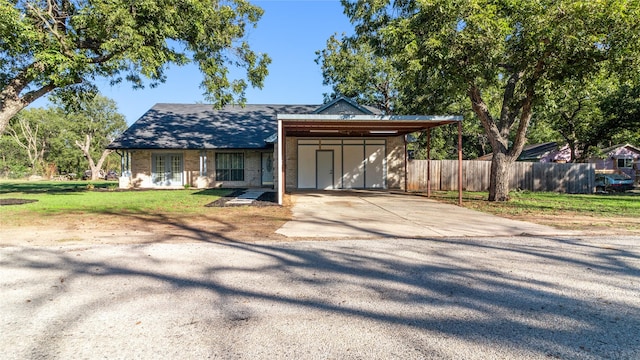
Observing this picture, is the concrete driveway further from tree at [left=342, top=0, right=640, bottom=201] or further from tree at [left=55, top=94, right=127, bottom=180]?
tree at [left=55, top=94, right=127, bottom=180]

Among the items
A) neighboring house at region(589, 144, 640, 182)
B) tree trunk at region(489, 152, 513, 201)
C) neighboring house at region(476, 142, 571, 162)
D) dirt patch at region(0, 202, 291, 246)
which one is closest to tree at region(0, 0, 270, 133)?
dirt patch at region(0, 202, 291, 246)

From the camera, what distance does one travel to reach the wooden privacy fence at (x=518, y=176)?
2114 cm

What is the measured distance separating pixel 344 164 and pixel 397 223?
11.7m

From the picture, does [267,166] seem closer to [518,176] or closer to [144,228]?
[144,228]

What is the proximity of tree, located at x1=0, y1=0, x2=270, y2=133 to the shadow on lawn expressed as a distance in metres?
6.72

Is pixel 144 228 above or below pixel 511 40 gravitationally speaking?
below

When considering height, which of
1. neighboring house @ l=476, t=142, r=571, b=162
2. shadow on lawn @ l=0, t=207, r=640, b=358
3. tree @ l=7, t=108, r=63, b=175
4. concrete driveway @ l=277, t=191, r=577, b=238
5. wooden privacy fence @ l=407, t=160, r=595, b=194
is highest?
tree @ l=7, t=108, r=63, b=175

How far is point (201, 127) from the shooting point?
22609 millimetres

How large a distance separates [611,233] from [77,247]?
34.3ft

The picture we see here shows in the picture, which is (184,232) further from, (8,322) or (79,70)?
(79,70)

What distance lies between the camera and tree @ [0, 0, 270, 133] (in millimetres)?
9938

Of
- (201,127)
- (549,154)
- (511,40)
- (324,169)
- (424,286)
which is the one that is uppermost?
(511,40)

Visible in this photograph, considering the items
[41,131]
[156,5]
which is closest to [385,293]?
[156,5]

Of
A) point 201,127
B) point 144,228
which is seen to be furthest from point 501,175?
point 201,127
